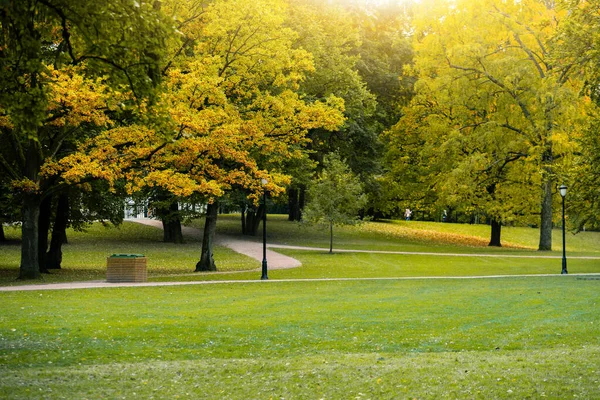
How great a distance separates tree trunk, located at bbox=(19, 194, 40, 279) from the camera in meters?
25.5

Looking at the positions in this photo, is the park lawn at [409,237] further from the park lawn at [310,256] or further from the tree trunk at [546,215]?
the tree trunk at [546,215]

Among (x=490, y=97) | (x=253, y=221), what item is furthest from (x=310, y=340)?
(x=253, y=221)

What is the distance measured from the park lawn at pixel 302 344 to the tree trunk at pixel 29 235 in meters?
5.10

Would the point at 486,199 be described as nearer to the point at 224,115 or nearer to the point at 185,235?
the point at 185,235

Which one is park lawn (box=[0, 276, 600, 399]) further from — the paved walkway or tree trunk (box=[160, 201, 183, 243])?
tree trunk (box=[160, 201, 183, 243])

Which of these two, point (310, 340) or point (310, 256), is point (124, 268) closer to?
point (310, 340)

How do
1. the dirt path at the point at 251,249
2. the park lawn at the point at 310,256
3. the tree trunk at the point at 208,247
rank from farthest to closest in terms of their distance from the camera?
the dirt path at the point at 251,249 → the tree trunk at the point at 208,247 → the park lawn at the point at 310,256

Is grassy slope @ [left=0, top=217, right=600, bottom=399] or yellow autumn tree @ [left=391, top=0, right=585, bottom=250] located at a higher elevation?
yellow autumn tree @ [left=391, top=0, right=585, bottom=250]

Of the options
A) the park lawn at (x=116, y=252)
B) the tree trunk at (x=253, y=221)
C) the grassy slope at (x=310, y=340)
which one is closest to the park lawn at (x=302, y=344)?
the grassy slope at (x=310, y=340)

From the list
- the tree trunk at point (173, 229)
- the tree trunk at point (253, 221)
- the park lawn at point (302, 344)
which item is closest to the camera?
the park lawn at point (302, 344)

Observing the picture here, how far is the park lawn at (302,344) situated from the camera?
8.85 meters

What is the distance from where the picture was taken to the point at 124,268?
24828mm

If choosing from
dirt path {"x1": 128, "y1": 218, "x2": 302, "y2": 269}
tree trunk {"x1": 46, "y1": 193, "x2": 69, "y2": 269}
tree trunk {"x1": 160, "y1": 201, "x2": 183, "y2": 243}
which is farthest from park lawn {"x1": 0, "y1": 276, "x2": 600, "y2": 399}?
tree trunk {"x1": 160, "y1": 201, "x2": 183, "y2": 243}

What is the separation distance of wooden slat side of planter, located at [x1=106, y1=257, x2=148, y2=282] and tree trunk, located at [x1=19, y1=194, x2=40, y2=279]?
9.49 ft
